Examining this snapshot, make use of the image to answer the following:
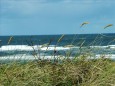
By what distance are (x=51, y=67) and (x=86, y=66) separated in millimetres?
545

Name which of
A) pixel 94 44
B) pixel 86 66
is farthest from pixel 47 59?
pixel 94 44

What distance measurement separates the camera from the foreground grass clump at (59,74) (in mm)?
5809

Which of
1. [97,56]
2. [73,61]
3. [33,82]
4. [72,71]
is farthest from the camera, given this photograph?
[97,56]

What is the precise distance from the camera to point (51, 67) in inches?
249

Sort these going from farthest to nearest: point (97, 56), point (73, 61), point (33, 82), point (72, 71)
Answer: point (97, 56) < point (73, 61) < point (72, 71) < point (33, 82)

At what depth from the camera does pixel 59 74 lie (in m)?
6.19

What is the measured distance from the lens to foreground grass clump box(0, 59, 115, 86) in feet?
19.1

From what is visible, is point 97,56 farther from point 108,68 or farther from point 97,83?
point 97,83

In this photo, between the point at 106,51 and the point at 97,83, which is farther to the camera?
the point at 106,51

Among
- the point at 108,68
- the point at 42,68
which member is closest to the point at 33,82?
the point at 42,68

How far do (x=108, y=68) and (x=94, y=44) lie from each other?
110cm

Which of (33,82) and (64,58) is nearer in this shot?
(33,82)

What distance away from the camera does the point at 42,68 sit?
20.7 ft

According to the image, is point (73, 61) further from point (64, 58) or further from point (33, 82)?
point (33, 82)
